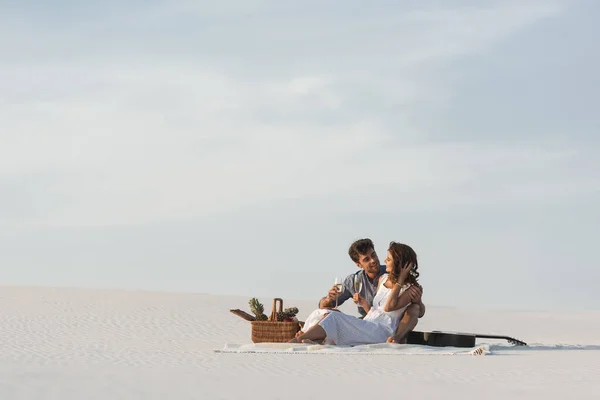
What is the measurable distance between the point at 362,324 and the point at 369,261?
67 centimetres

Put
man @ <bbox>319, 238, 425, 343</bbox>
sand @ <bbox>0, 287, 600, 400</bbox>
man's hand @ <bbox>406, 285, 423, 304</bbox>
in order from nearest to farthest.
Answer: sand @ <bbox>0, 287, 600, 400</bbox> → man's hand @ <bbox>406, 285, 423, 304</bbox> → man @ <bbox>319, 238, 425, 343</bbox>

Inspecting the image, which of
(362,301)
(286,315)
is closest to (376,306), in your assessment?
(362,301)

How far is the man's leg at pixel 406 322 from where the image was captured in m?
10.2

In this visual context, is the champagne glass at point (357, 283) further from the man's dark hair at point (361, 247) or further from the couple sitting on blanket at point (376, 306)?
the man's dark hair at point (361, 247)

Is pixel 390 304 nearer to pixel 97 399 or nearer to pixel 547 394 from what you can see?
pixel 547 394

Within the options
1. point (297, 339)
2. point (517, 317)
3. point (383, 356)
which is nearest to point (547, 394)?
point (383, 356)

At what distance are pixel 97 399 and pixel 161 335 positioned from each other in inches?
358

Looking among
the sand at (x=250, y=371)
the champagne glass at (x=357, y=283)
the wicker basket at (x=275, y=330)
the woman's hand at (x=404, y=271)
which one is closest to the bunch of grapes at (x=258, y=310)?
the wicker basket at (x=275, y=330)

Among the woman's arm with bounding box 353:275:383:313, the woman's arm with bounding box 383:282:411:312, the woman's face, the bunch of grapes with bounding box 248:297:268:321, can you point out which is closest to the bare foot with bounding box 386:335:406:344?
the woman's arm with bounding box 383:282:411:312

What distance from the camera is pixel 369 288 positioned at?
34.9ft

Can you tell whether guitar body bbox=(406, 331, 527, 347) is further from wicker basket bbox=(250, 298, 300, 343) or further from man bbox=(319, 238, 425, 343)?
wicker basket bbox=(250, 298, 300, 343)

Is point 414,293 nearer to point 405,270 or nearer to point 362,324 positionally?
point 405,270

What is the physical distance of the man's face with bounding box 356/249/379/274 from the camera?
34.1 feet

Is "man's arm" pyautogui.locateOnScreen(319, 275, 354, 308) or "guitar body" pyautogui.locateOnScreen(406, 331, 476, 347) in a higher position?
"man's arm" pyautogui.locateOnScreen(319, 275, 354, 308)
